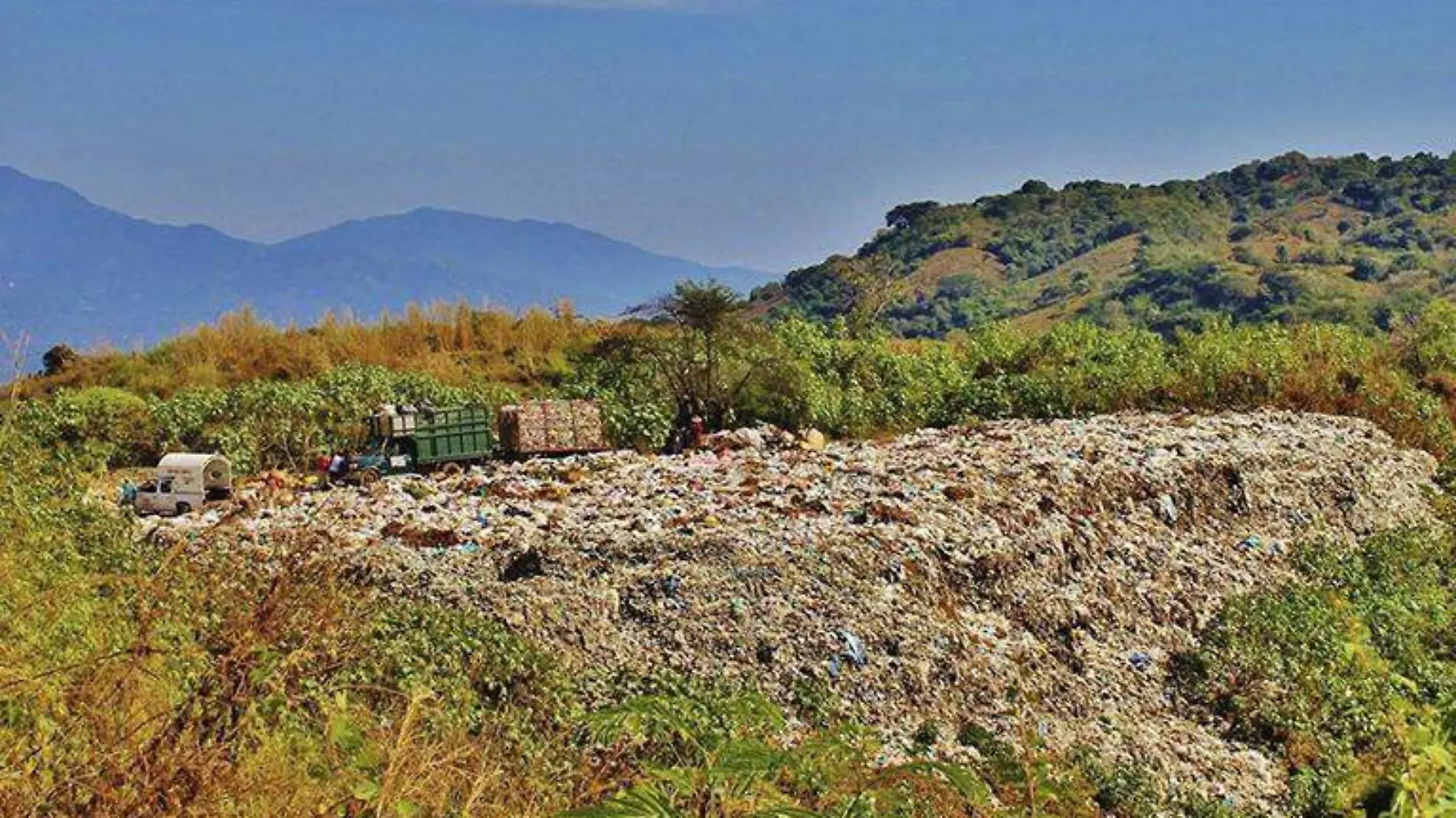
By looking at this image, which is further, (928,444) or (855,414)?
(855,414)

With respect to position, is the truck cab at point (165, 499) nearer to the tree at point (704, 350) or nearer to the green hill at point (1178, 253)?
the tree at point (704, 350)

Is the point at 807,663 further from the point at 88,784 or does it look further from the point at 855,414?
the point at 855,414

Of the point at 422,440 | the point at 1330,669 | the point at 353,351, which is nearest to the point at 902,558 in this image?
the point at 1330,669

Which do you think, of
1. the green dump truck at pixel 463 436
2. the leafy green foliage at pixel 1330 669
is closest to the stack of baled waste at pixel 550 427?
the green dump truck at pixel 463 436

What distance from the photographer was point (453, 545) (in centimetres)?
973

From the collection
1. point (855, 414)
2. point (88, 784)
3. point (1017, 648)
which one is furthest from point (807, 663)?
point (855, 414)

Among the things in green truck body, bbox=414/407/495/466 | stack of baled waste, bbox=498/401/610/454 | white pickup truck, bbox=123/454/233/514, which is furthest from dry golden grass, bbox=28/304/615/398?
white pickup truck, bbox=123/454/233/514

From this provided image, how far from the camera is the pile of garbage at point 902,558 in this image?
329 inches

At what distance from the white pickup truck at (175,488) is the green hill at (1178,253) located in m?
40.4

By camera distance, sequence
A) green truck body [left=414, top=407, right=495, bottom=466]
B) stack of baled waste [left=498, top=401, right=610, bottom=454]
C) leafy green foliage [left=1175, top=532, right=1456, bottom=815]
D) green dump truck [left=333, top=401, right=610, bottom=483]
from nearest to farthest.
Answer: leafy green foliage [left=1175, top=532, right=1456, bottom=815]
green dump truck [left=333, top=401, right=610, bottom=483]
green truck body [left=414, top=407, right=495, bottom=466]
stack of baled waste [left=498, top=401, right=610, bottom=454]

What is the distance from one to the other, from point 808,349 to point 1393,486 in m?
8.05

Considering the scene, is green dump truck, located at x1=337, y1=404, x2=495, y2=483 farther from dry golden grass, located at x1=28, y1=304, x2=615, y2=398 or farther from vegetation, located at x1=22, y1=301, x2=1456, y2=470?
dry golden grass, located at x1=28, y1=304, x2=615, y2=398

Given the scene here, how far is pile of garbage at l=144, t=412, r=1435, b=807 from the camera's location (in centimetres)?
835

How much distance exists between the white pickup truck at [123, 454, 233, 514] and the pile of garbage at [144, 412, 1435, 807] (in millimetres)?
751
